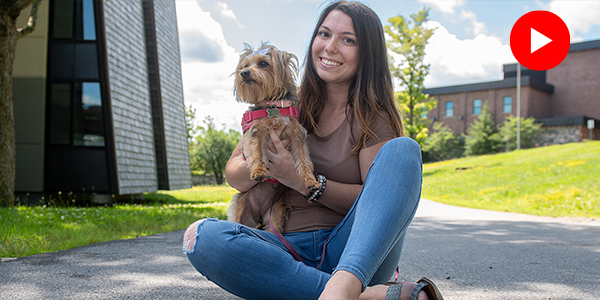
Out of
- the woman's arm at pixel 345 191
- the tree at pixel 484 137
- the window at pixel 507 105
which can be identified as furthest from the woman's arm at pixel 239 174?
the window at pixel 507 105

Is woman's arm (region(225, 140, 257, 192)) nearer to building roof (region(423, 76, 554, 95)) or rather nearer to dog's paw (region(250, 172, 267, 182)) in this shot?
dog's paw (region(250, 172, 267, 182))

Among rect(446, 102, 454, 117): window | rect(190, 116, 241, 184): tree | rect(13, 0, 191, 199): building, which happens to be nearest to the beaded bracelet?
rect(13, 0, 191, 199): building

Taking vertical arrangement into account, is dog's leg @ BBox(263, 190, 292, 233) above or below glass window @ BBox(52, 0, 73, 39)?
below

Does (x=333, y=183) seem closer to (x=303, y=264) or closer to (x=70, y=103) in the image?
(x=303, y=264)

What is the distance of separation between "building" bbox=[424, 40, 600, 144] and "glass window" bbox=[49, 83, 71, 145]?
3415 cm

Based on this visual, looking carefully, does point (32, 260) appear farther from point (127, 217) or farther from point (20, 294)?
point (127, 217)

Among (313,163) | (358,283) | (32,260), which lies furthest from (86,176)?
(358,283)

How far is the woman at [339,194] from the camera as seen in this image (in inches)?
66.7

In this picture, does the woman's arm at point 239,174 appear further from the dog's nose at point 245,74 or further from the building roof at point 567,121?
the building roof at point 567,121

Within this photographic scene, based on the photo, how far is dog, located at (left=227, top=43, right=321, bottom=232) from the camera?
2494 millimetres

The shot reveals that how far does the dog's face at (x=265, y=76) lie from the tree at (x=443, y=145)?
3555 centimetres

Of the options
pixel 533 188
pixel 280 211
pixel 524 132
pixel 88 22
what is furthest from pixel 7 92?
pixel 524 132

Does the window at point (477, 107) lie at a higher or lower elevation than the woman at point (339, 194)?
higher

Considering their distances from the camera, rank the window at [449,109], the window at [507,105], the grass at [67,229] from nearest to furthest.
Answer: the grass at [67,229] → the window at [507,105] → the window at [449,109]
